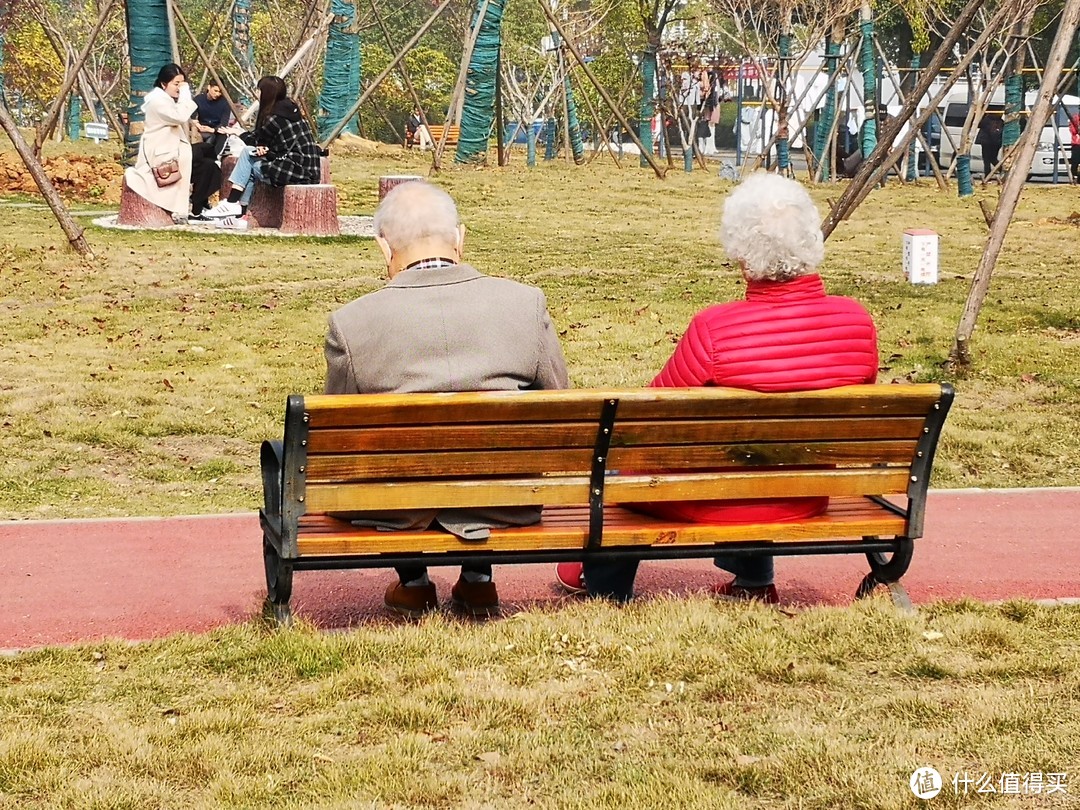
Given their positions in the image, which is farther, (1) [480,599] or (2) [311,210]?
(2) [311,210]

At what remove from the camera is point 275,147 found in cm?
1614

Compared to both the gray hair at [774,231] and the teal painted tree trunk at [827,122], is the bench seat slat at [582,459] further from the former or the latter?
the teal painted tree trunk at [827,122]

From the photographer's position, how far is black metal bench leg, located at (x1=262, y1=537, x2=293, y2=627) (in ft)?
15.5

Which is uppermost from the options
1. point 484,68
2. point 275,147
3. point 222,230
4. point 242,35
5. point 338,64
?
point 242,35

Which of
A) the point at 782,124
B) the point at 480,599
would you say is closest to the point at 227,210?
the point at 782,124

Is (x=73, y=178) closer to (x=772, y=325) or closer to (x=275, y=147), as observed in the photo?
(x=275, y=147)

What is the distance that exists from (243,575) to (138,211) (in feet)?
36.9

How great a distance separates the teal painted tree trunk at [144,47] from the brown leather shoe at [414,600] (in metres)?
13.7

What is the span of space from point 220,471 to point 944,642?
14.8 feet

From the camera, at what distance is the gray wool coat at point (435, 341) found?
4691 mm

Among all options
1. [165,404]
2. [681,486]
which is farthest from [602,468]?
[165,404]

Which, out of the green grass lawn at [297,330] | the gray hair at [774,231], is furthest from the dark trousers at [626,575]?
the green grass lawn at [297,330]

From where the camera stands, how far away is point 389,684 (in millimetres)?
4281

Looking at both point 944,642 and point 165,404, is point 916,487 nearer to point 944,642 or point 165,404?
point 944,642
